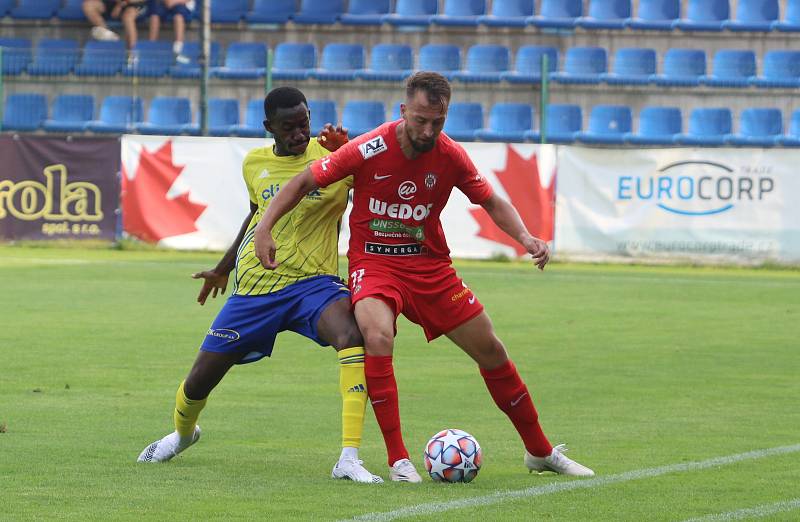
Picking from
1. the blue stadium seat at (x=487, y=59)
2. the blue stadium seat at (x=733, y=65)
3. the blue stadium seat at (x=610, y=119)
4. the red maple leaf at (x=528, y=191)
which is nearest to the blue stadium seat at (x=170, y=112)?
the blue stadium seat at (x=487, y=59)

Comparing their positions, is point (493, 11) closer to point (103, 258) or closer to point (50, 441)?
point (103, 258)

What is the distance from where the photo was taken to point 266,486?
248 inches

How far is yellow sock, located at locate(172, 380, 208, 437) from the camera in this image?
7107 mm

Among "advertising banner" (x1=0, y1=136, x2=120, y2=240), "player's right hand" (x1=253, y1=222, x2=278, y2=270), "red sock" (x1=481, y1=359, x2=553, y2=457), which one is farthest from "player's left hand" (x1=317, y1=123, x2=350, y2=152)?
"advertising banner" (x1=0, y1=136, x2=120, y2=240)

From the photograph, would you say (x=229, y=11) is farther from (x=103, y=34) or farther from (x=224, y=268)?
(x=224, y=268)

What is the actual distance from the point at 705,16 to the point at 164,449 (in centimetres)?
2333

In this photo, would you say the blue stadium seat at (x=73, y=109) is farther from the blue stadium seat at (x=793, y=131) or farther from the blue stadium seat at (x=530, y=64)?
the blue stadium seat at (x=793, y=131)

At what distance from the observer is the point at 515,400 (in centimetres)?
704

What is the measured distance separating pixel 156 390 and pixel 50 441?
7.27ft

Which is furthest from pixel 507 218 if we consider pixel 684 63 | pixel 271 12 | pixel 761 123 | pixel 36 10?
pixel 36 10

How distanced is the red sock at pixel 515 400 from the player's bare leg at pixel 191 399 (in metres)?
1.26

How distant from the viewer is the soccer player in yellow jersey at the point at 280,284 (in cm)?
698

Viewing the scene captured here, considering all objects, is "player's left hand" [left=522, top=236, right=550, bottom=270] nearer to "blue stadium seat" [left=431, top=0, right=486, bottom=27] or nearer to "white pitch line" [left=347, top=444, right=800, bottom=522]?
"white pitch line" [left=347, top=444, right=800, bottom=522]

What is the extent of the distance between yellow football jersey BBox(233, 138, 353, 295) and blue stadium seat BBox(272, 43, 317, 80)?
20618mm
